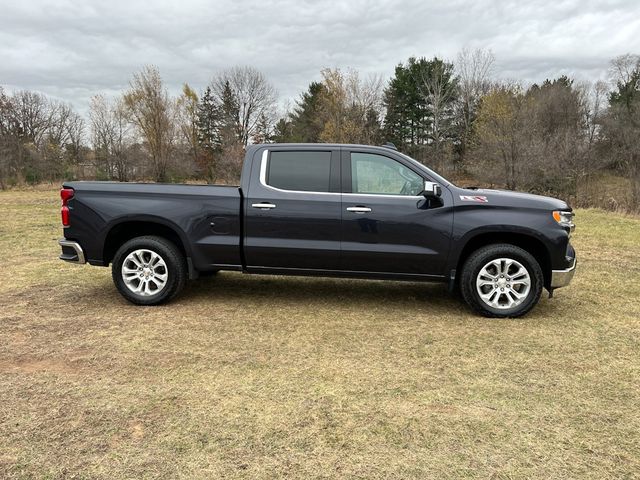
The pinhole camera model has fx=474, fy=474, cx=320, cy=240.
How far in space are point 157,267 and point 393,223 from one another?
8.93 ft

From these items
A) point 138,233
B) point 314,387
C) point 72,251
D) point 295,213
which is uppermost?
point 295,213

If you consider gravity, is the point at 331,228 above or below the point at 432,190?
below

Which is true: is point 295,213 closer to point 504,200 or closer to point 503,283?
point 504,200

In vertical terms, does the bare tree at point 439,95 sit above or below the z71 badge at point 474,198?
above

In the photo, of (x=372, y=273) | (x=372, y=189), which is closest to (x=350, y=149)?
(x=372, y=189)

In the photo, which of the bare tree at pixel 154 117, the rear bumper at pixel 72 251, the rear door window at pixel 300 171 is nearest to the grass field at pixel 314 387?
the rear bumper at pixel 72 251

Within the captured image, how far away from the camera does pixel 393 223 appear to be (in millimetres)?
5086

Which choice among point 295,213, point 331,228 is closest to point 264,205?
point 295,213

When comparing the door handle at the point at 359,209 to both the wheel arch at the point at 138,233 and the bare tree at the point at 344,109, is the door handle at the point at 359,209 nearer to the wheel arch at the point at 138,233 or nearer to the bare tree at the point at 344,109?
the wheel arch at the point at 138,233

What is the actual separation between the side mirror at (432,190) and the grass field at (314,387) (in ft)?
4.36

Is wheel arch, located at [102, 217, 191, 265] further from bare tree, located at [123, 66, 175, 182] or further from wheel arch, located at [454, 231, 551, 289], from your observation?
bare tree, located at [123, 66, 175, 182]

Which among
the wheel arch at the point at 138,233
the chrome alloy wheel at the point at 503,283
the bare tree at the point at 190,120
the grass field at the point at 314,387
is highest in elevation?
the bare tree at the point at 190,120

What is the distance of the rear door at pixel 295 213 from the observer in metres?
5.18

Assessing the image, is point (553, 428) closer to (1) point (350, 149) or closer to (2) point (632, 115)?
(1) point (350, 149)
